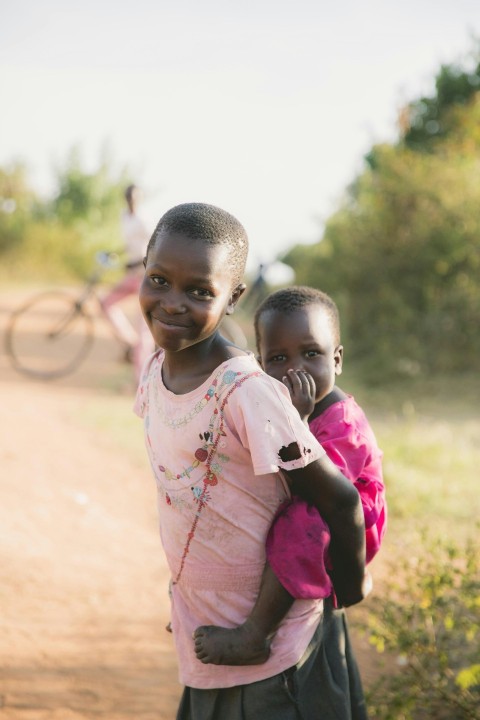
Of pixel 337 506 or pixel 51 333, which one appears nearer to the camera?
pixel 337 506

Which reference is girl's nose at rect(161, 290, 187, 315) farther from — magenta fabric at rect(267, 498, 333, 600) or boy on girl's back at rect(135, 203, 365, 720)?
magenta fabric at rect(267, 498, 333, 600)

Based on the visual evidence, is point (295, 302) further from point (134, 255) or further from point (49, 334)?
point (49, 334)

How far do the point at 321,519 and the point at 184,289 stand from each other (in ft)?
1.78

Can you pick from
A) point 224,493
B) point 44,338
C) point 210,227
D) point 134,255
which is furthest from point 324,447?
point 44,338

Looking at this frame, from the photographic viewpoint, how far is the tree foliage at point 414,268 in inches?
376

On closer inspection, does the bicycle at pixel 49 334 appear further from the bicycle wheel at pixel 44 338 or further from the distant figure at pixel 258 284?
the distant figure at pixel 258 284

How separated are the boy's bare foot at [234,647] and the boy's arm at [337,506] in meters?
0.22

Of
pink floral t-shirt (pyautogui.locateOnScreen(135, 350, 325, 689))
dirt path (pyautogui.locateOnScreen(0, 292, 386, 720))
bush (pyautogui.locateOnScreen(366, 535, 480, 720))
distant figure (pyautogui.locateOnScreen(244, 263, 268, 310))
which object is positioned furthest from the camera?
distant figure (pyautogui.locateOnScreen(244, 263, 268, 310))

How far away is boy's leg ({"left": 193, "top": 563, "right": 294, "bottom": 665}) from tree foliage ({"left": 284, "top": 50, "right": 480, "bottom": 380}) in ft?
26.3

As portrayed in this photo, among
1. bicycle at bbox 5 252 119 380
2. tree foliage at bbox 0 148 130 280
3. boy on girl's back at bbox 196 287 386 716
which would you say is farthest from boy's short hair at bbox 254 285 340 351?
tree foliage at bbox 0 148 130 280

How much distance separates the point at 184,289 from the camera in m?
1.46

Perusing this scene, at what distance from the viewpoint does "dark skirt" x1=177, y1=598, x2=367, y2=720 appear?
1.57 m

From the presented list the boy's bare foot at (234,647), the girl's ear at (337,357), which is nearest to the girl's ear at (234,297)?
the girl's ear at (337,357)

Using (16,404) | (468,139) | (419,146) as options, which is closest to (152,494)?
(16,404)
